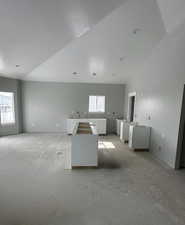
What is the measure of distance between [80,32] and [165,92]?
255 centimetres

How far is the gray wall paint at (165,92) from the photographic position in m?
2.79

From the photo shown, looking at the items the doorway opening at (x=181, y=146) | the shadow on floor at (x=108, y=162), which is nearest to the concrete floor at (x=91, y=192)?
the shadow on floor at (x=108, y=162)

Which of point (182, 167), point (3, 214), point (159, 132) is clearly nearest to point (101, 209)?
point (3, 214)

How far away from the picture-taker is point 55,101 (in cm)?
607

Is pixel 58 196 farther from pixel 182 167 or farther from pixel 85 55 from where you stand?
pixel 85 55

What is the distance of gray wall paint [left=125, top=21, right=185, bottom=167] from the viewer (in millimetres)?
2789

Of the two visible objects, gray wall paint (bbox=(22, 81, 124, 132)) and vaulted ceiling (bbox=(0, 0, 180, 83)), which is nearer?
vaulted ceiling (bbox=(0, 0, 180, 83))

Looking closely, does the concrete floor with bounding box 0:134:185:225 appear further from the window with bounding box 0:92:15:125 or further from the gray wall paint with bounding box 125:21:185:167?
the window with bounding box 0:92:15:125

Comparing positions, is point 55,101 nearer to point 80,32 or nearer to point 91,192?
point 80,32

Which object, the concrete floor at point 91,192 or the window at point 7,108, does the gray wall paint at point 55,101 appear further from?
the concrete floor at point 91,192

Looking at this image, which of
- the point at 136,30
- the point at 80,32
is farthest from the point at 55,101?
the point at 136,30

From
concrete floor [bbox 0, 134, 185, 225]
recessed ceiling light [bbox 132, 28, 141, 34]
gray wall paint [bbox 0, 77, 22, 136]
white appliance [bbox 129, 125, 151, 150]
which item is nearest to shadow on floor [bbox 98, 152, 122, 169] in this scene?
concrete floor [bbox 0, 134, 185, 225]

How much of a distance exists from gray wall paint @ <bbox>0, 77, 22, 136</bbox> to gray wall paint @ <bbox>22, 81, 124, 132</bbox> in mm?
225

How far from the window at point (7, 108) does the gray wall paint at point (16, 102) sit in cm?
16
